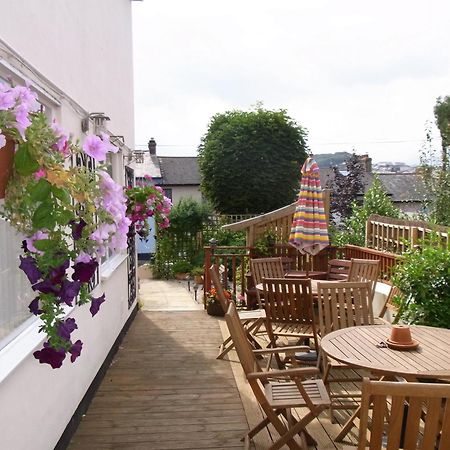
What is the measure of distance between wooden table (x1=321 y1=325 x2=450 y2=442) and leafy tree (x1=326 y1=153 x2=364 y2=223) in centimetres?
1620

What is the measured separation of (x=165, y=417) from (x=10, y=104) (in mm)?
3502

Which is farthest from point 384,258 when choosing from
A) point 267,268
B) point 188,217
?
point 188,217

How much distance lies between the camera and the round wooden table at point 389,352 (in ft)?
9.80

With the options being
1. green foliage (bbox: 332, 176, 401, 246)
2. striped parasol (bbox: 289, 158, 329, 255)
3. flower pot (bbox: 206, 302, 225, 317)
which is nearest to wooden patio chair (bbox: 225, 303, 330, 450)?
striped parasol (bbox: 289, 158, 329, 255)

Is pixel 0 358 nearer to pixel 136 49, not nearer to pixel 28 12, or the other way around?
pixel 28 12

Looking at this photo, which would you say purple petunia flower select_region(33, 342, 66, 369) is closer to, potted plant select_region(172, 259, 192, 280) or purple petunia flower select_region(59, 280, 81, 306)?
purple petunia flower select_region(59, 280, 81, 306)

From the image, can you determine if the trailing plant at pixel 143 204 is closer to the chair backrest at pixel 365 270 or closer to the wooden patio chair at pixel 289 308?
the wooden patio chair at pixel 289 308

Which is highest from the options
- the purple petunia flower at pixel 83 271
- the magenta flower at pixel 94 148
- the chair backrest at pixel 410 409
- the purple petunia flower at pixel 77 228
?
the magenta flower at pixel 94 148

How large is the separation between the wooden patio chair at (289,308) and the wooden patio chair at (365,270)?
136cm

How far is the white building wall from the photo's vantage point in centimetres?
275


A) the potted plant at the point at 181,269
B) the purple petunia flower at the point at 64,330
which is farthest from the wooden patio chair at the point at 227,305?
the potted plant at the point at 181,269

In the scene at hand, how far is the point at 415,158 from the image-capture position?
39.4 ft

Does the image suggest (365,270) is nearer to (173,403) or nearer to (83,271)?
(173,403)

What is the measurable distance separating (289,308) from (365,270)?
1.58 m
